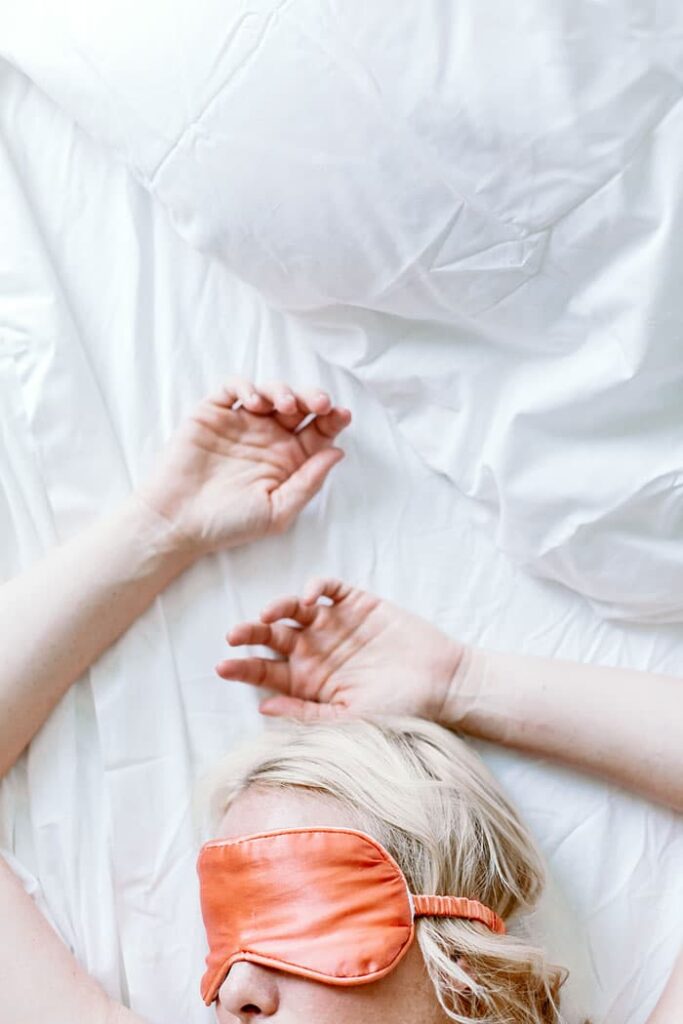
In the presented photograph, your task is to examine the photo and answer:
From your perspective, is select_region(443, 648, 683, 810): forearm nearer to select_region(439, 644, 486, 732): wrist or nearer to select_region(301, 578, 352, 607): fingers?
select_region(439, 644, 486, 732): wrist

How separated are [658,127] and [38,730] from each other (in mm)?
877

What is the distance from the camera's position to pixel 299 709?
1170 millimetres

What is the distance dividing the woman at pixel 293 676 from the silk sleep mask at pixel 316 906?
55 millimetres

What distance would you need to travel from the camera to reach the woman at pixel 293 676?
1.03 meters

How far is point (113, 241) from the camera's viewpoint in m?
1.22

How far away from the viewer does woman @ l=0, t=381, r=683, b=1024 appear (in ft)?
3.36

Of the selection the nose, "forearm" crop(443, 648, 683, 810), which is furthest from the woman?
the nose

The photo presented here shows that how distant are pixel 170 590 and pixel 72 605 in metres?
0.12

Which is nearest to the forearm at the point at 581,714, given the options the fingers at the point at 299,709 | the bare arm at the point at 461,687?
the bare arm at the point at 461,687

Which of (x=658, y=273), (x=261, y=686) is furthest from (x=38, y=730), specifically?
(x=658, y=273)

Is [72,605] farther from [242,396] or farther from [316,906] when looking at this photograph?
[316,906]

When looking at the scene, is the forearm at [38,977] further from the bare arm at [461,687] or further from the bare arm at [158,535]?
the bare arm at [461,687]

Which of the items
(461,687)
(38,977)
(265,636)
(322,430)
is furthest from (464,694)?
(38,977)

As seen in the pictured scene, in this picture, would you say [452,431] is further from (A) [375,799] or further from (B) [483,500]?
(A) [375,799]
